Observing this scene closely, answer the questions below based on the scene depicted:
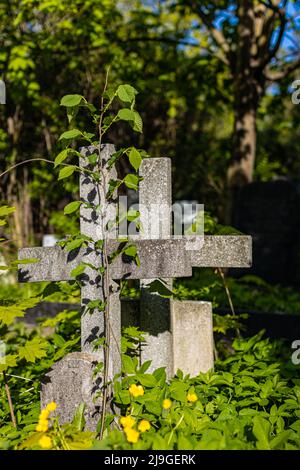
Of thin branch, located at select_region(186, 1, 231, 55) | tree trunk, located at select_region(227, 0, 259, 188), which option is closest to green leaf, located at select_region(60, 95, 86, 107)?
tree trunk, located at select_region(227, 0, 259, 188)

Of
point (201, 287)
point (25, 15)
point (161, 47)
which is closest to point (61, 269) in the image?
point (201, 287)

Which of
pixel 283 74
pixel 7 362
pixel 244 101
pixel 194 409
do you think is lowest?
pixel 194 409

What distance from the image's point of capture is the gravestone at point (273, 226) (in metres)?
8.27

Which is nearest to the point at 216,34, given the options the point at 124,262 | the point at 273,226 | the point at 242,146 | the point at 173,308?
the point at 242,146

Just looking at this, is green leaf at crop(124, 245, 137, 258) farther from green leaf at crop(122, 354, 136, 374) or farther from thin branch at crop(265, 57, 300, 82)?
thin branch at crop(265, 57, 300, 82)

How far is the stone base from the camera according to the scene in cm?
256

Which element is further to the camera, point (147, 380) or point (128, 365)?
point (128, 365)

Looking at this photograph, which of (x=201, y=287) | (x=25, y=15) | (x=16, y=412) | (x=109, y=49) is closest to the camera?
(x=16, y=412)

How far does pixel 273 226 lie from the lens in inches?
328

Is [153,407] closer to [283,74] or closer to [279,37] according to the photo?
[279,37]

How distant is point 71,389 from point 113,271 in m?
0.58

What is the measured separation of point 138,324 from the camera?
3.27 meters
